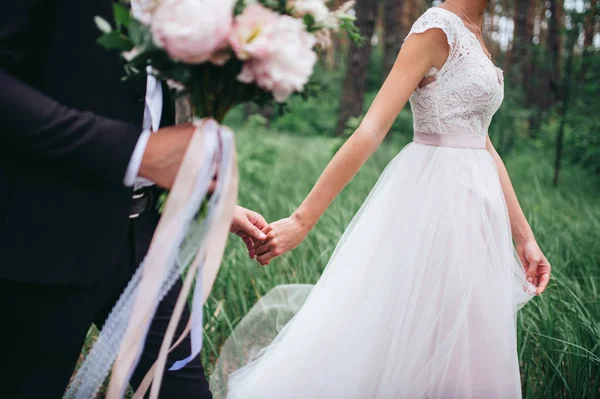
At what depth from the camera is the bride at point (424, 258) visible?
1989 mm

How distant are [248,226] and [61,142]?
30.3 inches

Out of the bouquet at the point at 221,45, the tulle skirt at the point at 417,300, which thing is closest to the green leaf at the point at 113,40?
the bouquet at the point at 221,45

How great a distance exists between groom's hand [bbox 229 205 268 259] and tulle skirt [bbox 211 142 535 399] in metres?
0.44

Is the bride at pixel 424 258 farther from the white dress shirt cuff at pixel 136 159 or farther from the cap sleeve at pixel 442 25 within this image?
the white dress shirt cuff at pixel 136 159

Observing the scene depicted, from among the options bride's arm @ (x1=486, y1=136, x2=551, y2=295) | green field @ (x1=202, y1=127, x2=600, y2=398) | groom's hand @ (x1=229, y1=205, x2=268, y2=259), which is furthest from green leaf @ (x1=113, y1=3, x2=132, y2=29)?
bride's arm @ (x1=486, y1=136, x2=551, y2=295)

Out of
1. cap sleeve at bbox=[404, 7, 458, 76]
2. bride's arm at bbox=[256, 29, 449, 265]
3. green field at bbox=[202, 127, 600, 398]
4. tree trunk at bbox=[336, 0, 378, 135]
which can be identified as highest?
tree trunk at bbox=[336, 0, 378, 135]

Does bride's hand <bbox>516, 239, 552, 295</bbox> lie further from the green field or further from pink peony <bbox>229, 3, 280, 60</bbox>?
pink peony <bbox>229, 3, 280, 60</bbox>

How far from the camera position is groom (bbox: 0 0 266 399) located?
44.3 inches

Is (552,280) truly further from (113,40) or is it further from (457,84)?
(113,40)

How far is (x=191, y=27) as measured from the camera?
40.1 inches

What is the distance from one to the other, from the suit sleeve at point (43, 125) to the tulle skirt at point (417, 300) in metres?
1.22

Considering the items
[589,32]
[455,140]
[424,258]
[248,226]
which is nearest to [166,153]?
[248,226]

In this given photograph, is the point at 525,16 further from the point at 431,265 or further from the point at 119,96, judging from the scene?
the point at 119,96

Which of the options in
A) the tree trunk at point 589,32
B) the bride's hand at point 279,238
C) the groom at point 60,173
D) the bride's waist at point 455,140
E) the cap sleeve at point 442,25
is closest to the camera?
the groom at point 60,173
